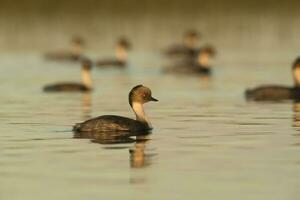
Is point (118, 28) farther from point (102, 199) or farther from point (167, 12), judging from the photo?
point (102, 199)

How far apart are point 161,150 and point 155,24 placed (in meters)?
50.9

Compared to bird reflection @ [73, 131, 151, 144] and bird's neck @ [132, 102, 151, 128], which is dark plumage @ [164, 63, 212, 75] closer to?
bird's neck @ [132, 102, 151, 128]

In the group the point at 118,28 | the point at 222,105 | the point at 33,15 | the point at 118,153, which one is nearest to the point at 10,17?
the point at 33,15

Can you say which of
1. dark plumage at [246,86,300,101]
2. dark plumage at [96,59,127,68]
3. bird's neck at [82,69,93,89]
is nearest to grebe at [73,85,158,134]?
dark plumage at [246,86,300,101]

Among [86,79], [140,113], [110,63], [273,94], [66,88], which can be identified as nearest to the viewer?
[140,113]

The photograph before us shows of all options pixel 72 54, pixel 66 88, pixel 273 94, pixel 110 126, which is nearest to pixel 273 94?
pixel 273 94

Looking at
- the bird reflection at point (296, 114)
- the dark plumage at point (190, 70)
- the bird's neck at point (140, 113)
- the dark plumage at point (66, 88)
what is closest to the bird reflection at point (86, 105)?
the dark plumage at point (66, 88)

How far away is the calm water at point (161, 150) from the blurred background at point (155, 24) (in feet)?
61.9

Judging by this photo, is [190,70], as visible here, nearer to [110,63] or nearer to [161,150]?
[110,63]

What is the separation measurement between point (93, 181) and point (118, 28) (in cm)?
5282

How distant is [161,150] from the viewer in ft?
71.1

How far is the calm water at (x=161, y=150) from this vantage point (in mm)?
17516

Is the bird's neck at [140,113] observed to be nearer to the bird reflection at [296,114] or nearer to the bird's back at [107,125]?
the bird's back at [107,125]

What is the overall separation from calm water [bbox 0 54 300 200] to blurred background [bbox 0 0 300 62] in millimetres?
18878
